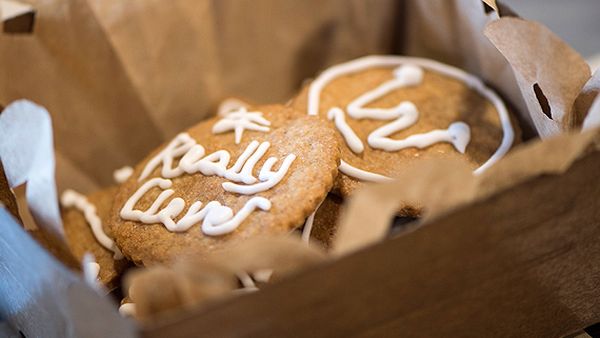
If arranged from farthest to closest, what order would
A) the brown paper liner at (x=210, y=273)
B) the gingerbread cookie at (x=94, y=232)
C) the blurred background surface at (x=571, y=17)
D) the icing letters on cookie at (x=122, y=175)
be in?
the blurred background surface at (x=571, y=17), the icing letters on cookie at (x=122, y=175), the gingerbread cookie at (x=94, y=232), the brown paper liner at (x=210, y=273)

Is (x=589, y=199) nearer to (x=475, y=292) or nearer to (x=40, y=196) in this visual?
(x=475, y=292)

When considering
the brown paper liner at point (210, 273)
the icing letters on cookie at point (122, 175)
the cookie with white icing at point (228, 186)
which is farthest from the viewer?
the icing letters on cookie at point (122, 175)

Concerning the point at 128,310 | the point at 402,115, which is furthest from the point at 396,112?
the point at 128,310

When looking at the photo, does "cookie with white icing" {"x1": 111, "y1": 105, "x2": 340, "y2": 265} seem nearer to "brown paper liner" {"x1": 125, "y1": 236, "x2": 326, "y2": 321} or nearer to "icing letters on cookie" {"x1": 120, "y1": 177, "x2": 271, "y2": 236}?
"icing letters on cookie" {"x1": 120, "y1": 177, "x2": 271, "y2": 236}

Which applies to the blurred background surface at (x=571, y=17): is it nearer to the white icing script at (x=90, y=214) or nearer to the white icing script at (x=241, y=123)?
the white icing script at (x=241, y=123)

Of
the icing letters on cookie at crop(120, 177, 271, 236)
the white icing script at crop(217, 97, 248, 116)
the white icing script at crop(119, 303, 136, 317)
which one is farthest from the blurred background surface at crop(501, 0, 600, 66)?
the white icing script at crop(119, 303, 136, 317)

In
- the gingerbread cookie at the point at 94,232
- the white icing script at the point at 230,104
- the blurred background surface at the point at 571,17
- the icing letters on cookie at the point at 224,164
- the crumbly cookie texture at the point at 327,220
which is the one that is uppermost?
the icing letters on cookie at the point at 224,164

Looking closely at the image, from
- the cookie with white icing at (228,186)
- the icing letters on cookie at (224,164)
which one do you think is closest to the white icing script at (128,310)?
the cookie with white icing at (228,186)
